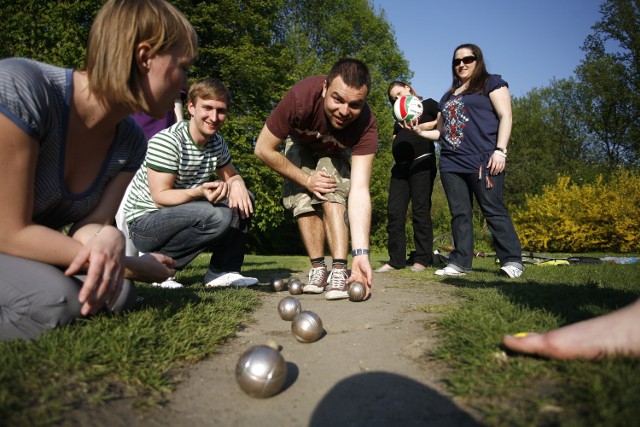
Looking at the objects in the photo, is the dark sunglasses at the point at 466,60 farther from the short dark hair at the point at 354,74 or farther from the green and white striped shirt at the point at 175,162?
the green and white striped shirt at the point at 175,162

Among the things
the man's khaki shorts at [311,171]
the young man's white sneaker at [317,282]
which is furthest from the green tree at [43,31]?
the young man's white sneaker at [317,282]

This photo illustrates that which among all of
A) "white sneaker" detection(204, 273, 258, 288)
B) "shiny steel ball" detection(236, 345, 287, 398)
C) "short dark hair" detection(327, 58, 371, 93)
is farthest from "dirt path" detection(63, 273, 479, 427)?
"short dark hair" detection(327, 58, 371, 93)

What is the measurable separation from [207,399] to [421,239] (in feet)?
17.7

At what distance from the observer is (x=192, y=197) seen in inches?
179

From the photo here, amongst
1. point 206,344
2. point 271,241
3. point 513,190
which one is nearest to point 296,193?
point 206,344

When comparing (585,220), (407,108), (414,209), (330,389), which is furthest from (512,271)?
(585,220)

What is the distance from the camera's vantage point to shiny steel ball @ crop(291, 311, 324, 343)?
2.79m

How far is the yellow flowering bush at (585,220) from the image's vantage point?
1806 centimetres

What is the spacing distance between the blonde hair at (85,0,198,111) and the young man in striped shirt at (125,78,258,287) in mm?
2059

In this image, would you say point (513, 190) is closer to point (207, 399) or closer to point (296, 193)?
point (296, 193)

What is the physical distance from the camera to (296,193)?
16.0ft

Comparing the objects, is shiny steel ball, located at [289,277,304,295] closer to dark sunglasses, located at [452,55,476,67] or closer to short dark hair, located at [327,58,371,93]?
short dark hair, located at [327,58,371,93]

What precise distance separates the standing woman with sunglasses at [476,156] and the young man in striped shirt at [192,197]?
109 inches

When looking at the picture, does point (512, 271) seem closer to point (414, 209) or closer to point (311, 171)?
point (414, 209)
